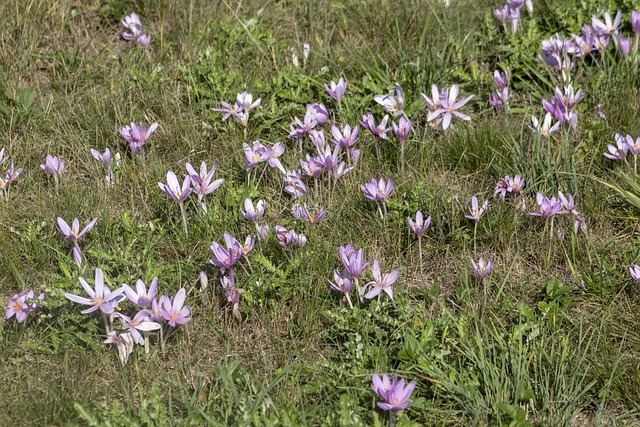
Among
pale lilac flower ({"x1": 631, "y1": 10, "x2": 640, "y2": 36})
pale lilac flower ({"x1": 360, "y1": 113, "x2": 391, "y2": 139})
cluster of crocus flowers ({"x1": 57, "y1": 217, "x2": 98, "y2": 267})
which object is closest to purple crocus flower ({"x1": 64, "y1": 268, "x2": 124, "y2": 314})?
cluster of crocus flowers ({"x1": 57, "y1": 217, "x2": 98, "y2": 267})

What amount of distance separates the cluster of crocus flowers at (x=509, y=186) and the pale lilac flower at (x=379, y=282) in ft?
2.31

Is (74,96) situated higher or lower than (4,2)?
lower

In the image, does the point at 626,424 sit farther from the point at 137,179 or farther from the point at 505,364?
the point at 137,179

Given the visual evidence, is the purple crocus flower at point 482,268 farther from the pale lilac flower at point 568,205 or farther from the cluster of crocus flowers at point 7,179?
the cluster of crocus flowers at point 7,179

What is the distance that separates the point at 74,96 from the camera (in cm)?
411

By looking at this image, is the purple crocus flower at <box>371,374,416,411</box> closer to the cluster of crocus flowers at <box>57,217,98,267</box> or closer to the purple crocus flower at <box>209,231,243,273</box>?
the purple crocus flower at <box>209,231,243,273</box>

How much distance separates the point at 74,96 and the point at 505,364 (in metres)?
2.43

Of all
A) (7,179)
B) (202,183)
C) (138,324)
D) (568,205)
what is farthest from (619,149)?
(7,179)

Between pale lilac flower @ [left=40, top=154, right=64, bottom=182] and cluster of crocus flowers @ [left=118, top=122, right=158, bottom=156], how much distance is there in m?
0.29

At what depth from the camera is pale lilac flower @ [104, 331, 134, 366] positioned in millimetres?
2889

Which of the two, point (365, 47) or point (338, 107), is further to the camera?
point (365, 47)

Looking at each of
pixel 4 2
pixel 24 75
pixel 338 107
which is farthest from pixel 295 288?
pixel 4 2

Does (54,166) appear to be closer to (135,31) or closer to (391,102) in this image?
(135,31)

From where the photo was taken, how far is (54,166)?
11.9 ft
